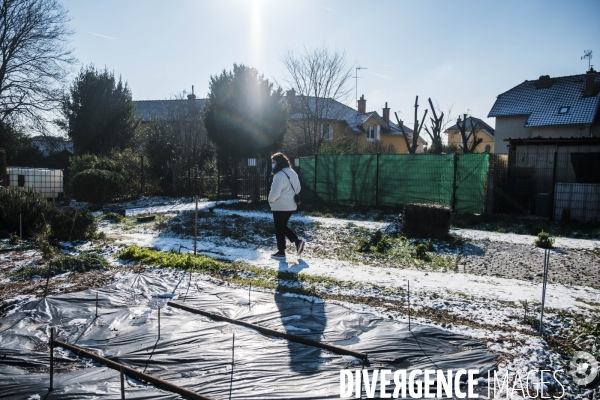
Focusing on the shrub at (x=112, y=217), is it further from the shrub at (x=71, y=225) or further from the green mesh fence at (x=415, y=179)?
the green mesh fence at (x=415, y=179)

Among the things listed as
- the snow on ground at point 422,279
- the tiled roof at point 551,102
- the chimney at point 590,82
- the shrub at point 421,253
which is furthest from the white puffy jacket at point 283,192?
the chimney at point 590,82

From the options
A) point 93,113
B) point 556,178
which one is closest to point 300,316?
point 556,178

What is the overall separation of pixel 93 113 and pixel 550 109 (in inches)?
1110

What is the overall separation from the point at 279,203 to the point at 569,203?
9.78m

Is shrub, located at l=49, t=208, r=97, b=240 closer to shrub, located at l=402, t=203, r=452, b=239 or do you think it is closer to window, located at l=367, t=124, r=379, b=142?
shrub, located at l=402, t=203, r=452, b=239

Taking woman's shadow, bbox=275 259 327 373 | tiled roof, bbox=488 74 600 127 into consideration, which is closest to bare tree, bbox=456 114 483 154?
tiled roof, bbox=488 74 600 127

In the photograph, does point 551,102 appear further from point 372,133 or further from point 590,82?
point 372,133

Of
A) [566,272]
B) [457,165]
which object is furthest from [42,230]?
[457,165]

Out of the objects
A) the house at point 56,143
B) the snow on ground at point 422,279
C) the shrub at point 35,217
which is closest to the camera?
the snow on ground at point 422,279

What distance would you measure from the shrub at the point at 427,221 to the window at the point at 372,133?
105 feet

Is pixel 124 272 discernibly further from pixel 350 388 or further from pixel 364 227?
pixel 364 227

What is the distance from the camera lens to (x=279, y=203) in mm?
7902

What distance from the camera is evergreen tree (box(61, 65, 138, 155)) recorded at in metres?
26.4

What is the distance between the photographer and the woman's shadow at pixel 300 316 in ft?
12.8
